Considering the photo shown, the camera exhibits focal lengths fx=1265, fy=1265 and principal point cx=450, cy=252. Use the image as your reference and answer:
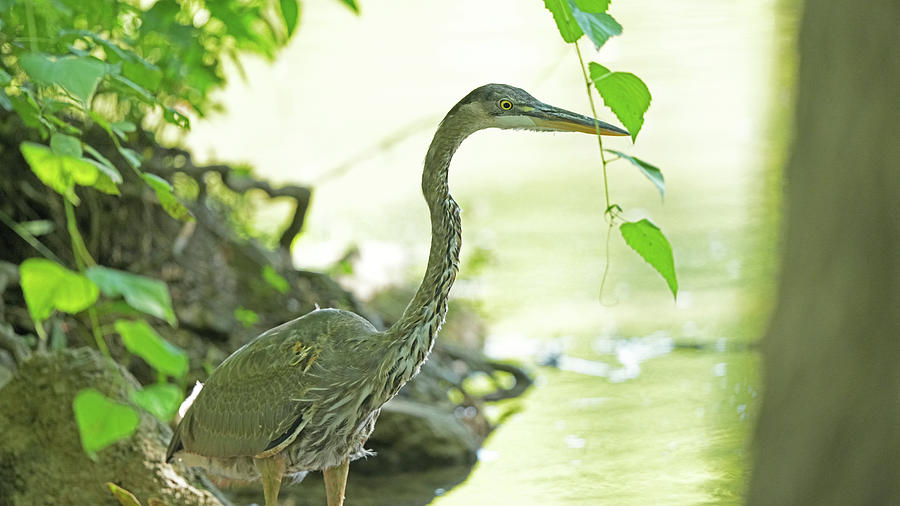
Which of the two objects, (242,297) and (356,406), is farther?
(242,297)

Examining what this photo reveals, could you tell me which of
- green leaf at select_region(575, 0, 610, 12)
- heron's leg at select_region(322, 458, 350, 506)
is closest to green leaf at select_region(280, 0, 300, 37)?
green leaf at select_region(575, 0, 610, 12)

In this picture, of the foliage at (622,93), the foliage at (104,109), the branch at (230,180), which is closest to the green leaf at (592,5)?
the foliage at (622,93)

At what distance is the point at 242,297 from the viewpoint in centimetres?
628

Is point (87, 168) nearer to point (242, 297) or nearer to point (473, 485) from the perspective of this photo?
point (473, 485)

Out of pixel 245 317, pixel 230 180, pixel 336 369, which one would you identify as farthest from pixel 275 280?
pixel 336 369

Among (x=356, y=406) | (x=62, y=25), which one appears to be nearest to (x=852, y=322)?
(x=356, y=406)

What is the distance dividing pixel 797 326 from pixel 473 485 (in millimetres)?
3128

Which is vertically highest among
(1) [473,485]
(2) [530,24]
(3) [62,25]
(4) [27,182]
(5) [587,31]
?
(5) [587,31]

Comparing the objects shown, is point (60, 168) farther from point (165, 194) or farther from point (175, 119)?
point (175, 119)

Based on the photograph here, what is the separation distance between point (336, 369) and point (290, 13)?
110 cm

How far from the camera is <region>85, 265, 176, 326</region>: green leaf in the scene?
198 centimetres

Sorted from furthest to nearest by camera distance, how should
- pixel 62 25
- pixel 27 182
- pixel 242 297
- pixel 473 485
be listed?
pixel 242 297 → pixel 27 182 → pixel 473 485 → pixel 62 25

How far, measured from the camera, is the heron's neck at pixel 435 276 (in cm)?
362

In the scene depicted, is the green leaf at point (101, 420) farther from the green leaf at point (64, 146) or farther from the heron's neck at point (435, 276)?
the heron's neck at point (435, 276)
